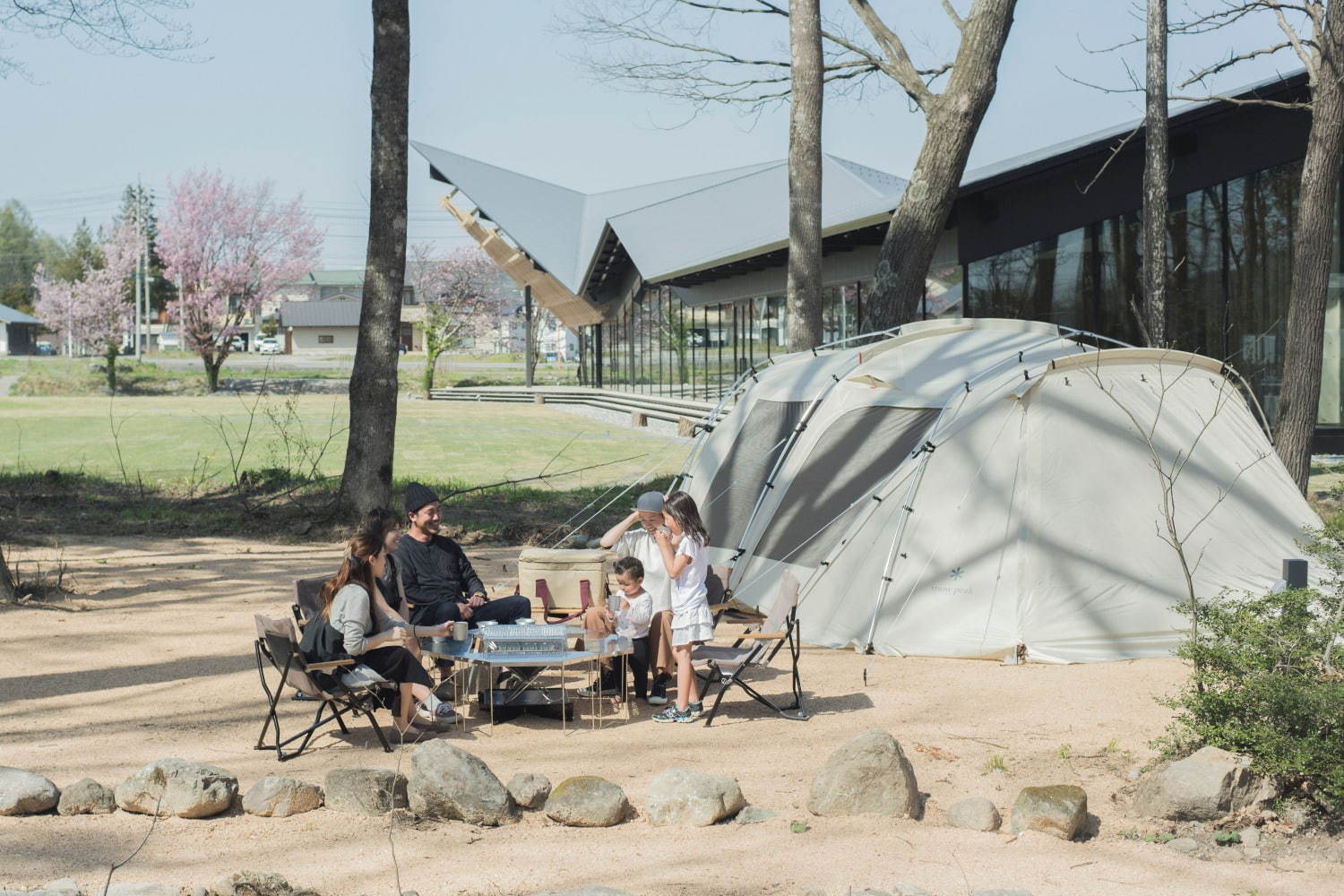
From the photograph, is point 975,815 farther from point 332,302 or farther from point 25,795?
point 332,302

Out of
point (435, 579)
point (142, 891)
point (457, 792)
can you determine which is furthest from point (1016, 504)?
point (142, 891)

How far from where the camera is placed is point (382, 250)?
13875 millimetres

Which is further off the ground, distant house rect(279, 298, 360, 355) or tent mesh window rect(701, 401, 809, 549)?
distant house rect(279, 298, 360, 355)

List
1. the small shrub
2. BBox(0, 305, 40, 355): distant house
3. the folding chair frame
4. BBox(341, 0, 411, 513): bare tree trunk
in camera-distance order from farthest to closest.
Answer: BBox(0, 305, 40, 355): distant house, BBox(341, 0, 411, 513): bare tree trunk, the folding chair frame, the small shrub

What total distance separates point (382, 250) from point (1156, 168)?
326 inches

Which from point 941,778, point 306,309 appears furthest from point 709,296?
point 306,309

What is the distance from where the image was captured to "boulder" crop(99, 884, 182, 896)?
4.36 m

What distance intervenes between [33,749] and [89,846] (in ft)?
5.15

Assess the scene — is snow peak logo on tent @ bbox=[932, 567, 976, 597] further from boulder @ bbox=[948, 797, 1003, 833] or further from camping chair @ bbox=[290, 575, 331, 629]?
camping chair @ bbox=[290, 575, 331, 629]

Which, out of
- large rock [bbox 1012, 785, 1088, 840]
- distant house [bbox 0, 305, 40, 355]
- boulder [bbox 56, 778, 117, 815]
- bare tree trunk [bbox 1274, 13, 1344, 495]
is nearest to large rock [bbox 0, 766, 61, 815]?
boulder [bbox 56, 778, 117, 815]

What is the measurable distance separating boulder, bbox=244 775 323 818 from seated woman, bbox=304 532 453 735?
40.7 inches

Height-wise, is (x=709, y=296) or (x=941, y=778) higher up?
(x=709, y=296)

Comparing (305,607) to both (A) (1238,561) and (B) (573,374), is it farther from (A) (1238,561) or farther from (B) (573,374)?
(B) (573,374)

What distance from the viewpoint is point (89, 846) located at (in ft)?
16.3
